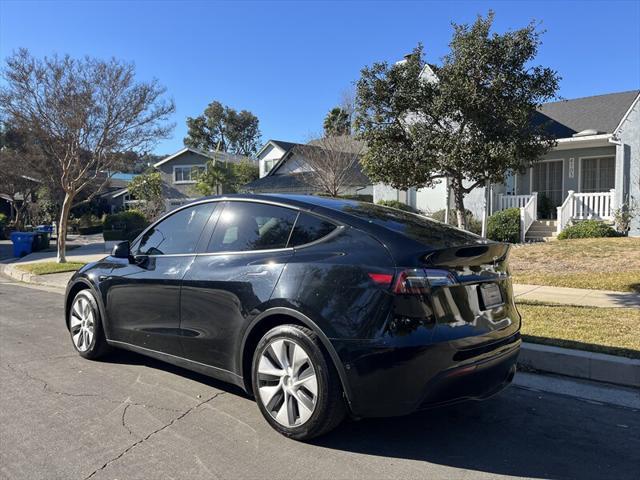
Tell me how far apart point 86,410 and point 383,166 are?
529cm

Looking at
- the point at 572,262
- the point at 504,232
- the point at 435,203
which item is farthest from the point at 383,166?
the point at 435,203

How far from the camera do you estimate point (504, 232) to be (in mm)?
16453

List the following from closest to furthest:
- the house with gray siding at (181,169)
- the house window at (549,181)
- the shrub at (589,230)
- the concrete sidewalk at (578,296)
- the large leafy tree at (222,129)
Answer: the concrete sidewalk at (578,296) → the shrub at (589,230) → the house window at (549,181) → the house with gray siding at (181,169) → the large leafy tree at (222,129)

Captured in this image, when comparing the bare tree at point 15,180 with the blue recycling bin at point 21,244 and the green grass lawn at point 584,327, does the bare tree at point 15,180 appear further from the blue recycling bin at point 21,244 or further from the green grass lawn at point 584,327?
the green grass lawn at point 584,327

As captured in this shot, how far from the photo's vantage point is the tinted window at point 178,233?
15.1 ft

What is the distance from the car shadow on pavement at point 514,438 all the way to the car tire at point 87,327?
5.75ft

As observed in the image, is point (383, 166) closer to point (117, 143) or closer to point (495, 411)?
point (495, 411)

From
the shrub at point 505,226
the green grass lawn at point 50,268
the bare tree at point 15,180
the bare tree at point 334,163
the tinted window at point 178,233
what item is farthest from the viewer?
the bare tree at point 15,180

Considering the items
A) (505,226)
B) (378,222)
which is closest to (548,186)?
(505,226)

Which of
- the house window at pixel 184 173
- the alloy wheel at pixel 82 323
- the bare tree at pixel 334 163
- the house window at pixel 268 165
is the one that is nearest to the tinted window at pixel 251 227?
the alloy wheel at pixel 82 323

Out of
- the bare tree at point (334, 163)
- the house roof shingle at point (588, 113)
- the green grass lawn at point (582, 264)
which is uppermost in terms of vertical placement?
the house roof shingle at point (588, 113)

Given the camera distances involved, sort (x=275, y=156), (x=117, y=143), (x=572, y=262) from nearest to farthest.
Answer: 1. (x=572, y=262)
2. (x=117, y=143)
3. (x=275, y=156)

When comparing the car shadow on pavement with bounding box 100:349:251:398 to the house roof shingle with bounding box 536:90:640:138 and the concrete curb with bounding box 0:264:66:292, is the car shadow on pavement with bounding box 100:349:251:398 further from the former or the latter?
the house roof shingle with bounding box 536:90:640:138

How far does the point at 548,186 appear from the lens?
64.3 ft
